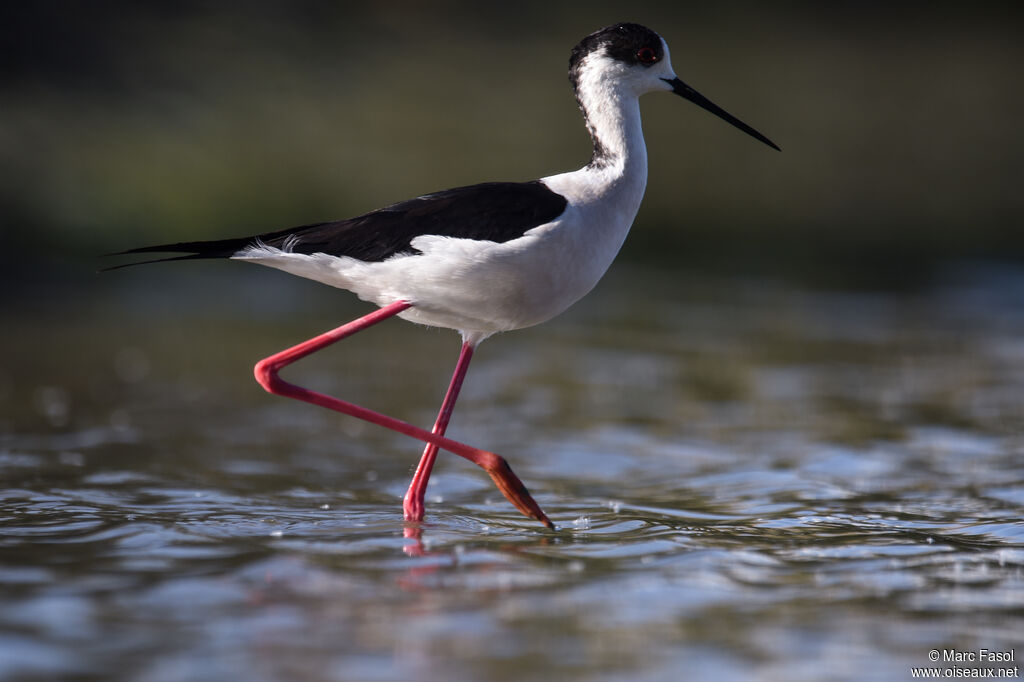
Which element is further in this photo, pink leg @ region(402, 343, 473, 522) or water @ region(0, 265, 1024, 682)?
pink leg @ region(402, 343, 473, 522)

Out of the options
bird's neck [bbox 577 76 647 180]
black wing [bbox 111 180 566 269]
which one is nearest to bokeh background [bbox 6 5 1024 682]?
black wing [bbox 111 180 566 269]

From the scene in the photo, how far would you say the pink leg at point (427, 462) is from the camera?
571cm

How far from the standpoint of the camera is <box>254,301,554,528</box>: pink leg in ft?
18.0

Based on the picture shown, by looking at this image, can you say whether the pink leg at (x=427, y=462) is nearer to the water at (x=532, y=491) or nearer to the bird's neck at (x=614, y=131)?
the water at (x=532, y=491)

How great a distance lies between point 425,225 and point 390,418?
88 cm

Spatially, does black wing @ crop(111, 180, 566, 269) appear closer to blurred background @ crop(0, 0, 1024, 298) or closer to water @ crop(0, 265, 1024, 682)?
water @ crop(0, 265, 1024, 682)

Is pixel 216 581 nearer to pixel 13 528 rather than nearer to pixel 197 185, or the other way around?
pixel 13 528

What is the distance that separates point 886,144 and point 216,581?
1984 cm

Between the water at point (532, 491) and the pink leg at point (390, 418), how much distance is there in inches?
6.5

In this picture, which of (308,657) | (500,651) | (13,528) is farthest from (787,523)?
(13,528)

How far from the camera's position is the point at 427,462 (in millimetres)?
5871

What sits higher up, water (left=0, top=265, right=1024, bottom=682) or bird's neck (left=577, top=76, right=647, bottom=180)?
bird's neck (left=577, top=76, right=647, bottom=180)

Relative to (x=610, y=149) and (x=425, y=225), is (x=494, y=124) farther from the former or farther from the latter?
(x=425, y=225)

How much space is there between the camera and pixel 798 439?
8.10 meters
